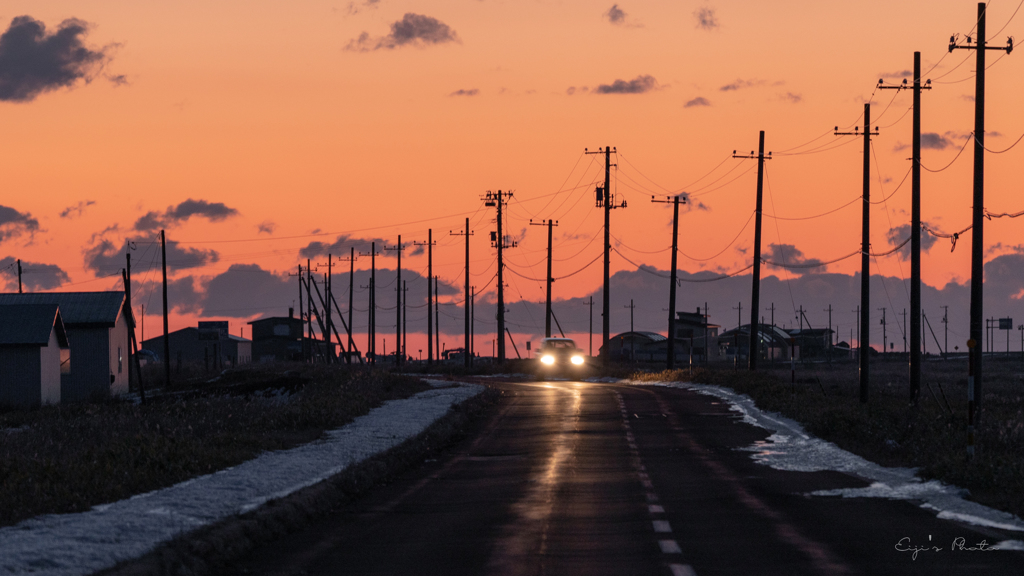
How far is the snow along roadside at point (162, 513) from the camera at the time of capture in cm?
1048

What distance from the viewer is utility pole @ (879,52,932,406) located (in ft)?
109

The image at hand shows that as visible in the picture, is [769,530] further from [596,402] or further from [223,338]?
[223,338]

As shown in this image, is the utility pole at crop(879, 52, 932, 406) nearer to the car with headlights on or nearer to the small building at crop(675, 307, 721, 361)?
the car with headlights on

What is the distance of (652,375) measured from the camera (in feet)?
197

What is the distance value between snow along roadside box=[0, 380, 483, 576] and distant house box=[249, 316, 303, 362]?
137 meters

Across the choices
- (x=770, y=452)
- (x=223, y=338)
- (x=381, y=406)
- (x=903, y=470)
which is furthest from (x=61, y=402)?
(x=223, y=338)

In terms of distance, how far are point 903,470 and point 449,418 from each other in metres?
14.0

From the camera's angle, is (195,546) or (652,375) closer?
(195,546)

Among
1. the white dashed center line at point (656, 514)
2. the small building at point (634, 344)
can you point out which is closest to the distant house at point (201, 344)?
the small building at point (634, 344)

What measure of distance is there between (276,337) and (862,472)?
5739 inches

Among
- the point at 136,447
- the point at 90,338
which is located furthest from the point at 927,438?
→ the point at 90,338

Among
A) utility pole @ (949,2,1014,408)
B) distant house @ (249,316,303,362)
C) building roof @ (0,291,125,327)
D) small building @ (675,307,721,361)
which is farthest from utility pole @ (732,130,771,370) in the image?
distant house @ (249,316,303,362)

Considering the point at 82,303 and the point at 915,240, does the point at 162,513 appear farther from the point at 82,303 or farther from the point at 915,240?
the point at 82,303

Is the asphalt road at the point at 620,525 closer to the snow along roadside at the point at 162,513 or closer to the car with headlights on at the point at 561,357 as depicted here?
the snow along roadside at the point at 162,513
